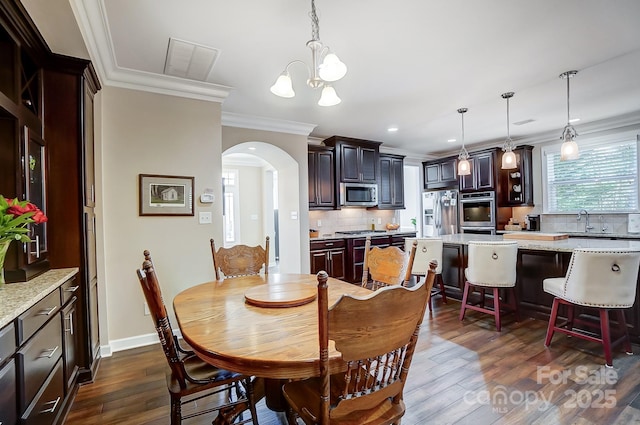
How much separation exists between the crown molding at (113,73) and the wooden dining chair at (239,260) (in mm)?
1647

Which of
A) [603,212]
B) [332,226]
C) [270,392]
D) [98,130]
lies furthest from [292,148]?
[603,212]

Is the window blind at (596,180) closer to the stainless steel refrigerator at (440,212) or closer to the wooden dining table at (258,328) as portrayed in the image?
the stainless steel refrigerator at (440,212)

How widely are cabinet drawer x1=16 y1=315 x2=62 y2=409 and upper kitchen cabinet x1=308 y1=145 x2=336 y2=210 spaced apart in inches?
144

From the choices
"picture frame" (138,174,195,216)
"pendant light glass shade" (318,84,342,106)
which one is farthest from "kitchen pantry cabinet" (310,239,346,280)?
"pendant light glass shade" (318,84,342,106)

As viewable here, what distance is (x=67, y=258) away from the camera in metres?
2.21

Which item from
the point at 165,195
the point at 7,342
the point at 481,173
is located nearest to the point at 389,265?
the point at 7,342

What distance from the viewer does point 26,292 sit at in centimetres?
147

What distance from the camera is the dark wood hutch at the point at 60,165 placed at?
6.45 ft

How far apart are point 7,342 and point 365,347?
1.36m

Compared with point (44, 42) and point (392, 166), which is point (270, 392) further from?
point (392, 166)

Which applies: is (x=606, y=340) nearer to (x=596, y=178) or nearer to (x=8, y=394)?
(x=8, y=394)

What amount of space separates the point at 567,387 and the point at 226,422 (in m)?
2.27

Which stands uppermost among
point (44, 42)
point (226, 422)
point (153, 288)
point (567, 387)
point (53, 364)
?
point (44, 42)

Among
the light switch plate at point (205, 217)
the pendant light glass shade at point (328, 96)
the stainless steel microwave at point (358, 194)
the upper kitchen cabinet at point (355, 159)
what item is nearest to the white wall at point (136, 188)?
the light switch plate at point (205, 217)
